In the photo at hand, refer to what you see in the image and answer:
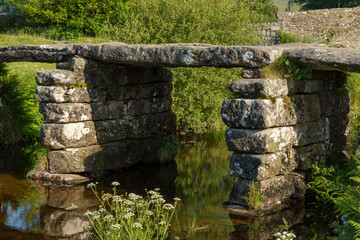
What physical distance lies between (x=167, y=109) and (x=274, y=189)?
13.8ft

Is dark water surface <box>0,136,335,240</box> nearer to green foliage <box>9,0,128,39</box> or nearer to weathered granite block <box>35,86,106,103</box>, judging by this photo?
weathered granite block <box>35,86,106,103</box>

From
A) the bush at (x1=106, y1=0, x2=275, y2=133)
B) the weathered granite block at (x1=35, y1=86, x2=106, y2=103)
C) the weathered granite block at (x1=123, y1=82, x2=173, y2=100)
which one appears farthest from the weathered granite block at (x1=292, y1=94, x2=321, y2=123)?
the bush at (x1=106, y1=0, x2=275, y2=133)

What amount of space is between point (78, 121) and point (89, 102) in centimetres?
46

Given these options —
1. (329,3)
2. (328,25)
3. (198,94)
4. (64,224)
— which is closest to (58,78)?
(64,224)

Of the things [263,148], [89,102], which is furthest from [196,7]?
[263,148]

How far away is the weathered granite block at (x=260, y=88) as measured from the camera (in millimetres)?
6969

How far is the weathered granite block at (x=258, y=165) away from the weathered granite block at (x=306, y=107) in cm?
76

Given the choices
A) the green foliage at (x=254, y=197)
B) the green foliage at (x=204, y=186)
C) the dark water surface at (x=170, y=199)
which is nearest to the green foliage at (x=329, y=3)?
the green foliage at (x=204, y=186)

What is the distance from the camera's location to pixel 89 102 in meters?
9.22

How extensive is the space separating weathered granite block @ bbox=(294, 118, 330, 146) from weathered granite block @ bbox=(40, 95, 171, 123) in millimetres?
3813

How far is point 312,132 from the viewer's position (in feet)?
26.5

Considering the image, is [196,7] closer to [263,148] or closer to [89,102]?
[89,102]

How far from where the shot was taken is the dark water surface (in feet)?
20.7

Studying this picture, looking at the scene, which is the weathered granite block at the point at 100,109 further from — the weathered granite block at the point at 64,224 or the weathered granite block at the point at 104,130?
the weathered granite block at the point at 64,224
